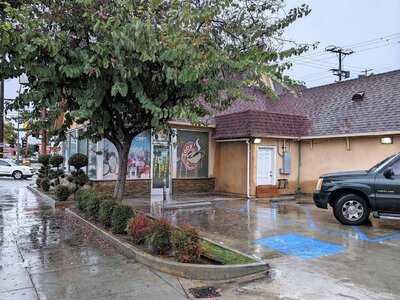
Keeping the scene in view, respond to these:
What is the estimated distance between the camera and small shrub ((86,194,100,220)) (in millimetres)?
9883

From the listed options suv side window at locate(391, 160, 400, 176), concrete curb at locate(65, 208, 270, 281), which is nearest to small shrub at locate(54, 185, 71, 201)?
concrete curb at locate(65, 208, 270, 281)

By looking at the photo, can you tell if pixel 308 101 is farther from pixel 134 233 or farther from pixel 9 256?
A: pixel 9 256

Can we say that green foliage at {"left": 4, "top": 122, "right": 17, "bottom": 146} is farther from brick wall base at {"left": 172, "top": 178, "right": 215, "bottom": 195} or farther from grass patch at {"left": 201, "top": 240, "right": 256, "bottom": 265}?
grass patch at {"left": 201, "top": 240, "right": 256, "bottom": 265}

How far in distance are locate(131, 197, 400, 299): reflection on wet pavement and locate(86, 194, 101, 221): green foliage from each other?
2218mm

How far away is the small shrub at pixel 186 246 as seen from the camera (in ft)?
20.7

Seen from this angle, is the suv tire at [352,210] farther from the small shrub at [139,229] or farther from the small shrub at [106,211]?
the small shrub at [106,211]

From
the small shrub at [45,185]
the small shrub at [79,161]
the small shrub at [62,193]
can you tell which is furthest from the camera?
the small shrub at [45,185]

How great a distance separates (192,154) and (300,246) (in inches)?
406

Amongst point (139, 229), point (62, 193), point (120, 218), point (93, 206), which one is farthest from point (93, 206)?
point (62, 193)

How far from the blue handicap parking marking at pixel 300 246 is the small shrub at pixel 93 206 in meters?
4.04

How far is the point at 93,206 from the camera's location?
9930mm

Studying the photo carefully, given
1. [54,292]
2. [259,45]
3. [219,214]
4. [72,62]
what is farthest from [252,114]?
[54,292]

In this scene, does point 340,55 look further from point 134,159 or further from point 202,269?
point 202,269

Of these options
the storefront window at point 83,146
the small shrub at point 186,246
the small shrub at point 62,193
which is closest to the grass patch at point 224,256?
the small shrub at point 186,246
